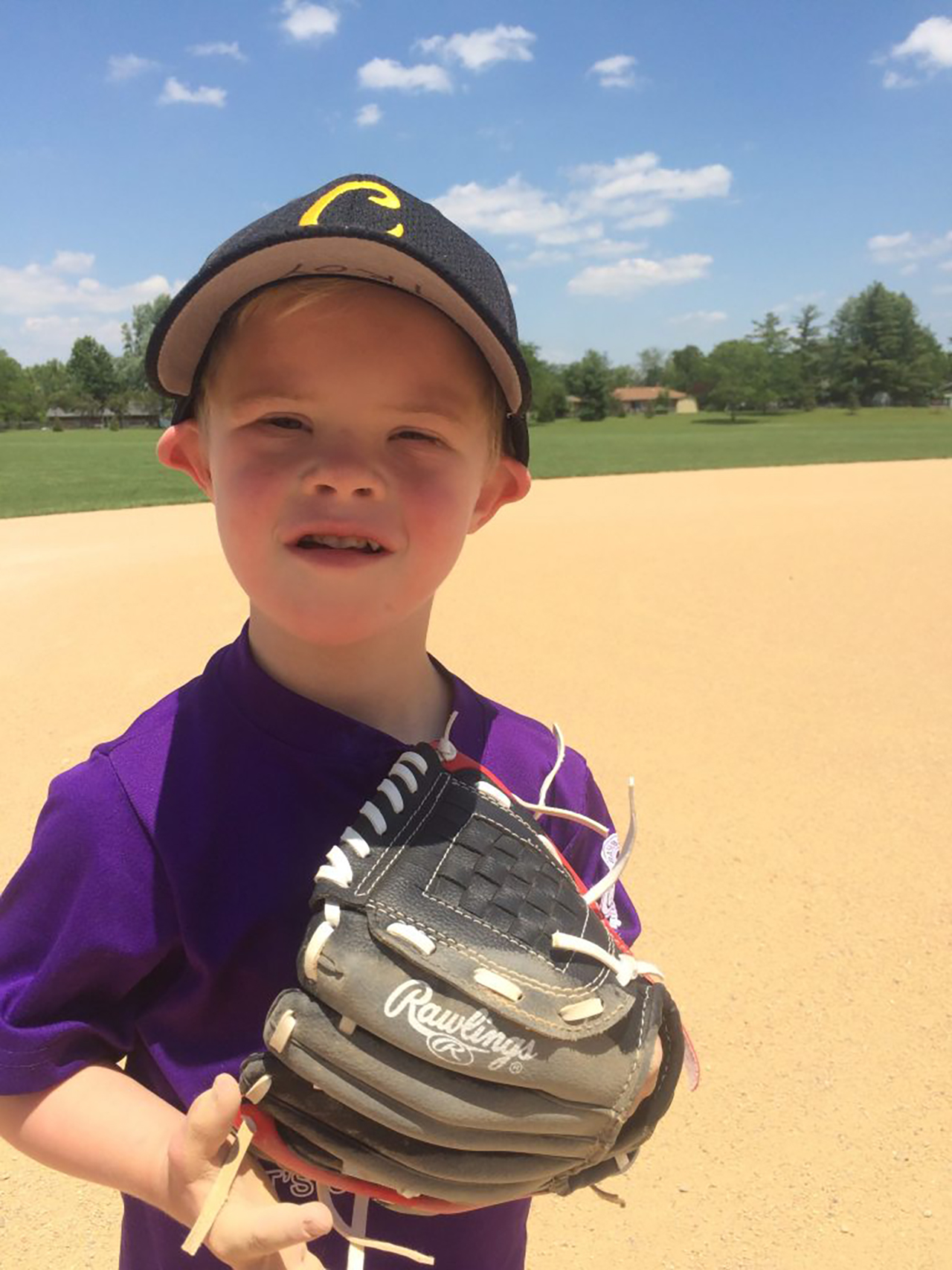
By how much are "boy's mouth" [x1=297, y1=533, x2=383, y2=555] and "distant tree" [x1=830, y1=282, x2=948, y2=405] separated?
67.8m

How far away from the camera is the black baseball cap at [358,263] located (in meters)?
0.98

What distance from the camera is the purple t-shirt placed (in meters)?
0.93

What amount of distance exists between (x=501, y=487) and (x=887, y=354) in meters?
70.8

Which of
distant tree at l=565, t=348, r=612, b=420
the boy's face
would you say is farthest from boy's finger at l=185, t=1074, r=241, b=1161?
distant tree at l=565, t=348, r=612, b=420

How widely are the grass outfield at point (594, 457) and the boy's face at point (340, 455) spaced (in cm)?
1069

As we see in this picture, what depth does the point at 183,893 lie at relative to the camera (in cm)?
95

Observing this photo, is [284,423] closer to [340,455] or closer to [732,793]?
[340,455]

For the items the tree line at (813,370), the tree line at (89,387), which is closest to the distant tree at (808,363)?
the tree line at (813,370)

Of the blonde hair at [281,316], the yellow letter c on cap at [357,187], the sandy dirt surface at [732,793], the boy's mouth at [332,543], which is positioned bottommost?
the sandy dirt surface at [732,793]

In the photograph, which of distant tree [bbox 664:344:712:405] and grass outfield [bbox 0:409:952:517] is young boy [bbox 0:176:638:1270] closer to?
grass outfield [bbox 0:409:952:517]

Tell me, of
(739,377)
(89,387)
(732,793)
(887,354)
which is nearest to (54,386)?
(89,387)

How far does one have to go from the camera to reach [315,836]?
3.25ft

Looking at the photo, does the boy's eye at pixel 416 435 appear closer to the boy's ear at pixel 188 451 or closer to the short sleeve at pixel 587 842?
the boy's ear at pixel 188 451

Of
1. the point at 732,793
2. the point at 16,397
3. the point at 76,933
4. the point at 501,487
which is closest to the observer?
the point at 76,933
